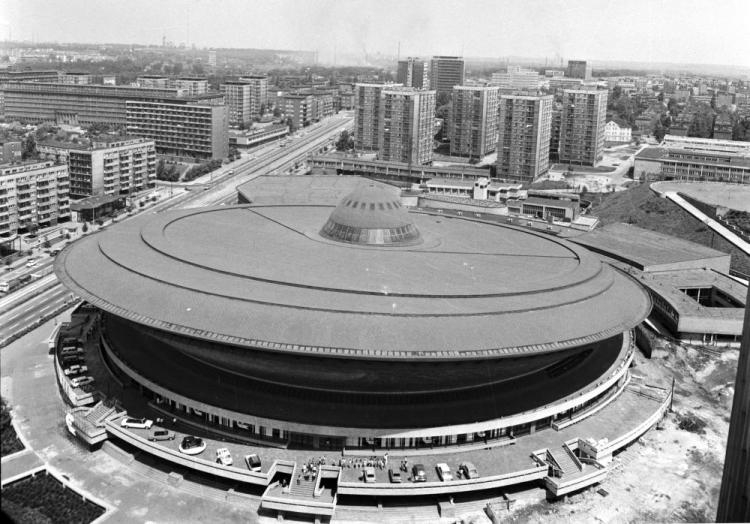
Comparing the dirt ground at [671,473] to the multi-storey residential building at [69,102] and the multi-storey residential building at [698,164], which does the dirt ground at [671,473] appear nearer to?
the multi-storey residential building at [698,164]

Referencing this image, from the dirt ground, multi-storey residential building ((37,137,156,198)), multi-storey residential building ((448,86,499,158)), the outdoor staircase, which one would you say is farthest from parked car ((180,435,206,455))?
multi-storey residential building ((448,86,499,158))

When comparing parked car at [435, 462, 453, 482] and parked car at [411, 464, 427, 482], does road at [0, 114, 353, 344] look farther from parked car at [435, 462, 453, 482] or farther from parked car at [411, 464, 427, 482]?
parked car at [435, 462, 453, 482]

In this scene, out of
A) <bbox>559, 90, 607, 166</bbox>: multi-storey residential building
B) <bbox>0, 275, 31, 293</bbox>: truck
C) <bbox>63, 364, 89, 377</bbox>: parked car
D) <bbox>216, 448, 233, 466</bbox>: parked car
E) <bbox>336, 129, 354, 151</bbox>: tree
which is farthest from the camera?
<bbox>336, 129, 354, 151</bbox>: tree

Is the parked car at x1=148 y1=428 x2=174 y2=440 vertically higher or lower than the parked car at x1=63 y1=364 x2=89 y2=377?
lower

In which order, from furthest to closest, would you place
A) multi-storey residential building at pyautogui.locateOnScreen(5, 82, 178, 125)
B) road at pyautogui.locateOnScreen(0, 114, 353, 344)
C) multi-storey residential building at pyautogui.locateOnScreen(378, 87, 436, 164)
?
multi-storey residential building at pyautogui.locateOnScreen(5, 82, 178, 125)
multi-storey residential building at pyautogui.locateOnScreen(378, 87, 436, 164)
road at pyautogui.locateOnScreen(0, 114, 353, 344)

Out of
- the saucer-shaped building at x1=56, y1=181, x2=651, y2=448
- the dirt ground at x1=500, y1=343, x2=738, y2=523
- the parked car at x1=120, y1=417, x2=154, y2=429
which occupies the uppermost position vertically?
the saucer-shaped building at x1=56, y1=181, x2=651, y2=448

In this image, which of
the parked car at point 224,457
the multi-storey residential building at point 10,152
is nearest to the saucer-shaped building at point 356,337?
the parked car at point 224,457

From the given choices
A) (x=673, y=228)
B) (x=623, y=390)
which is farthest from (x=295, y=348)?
(x=673, y=228)
